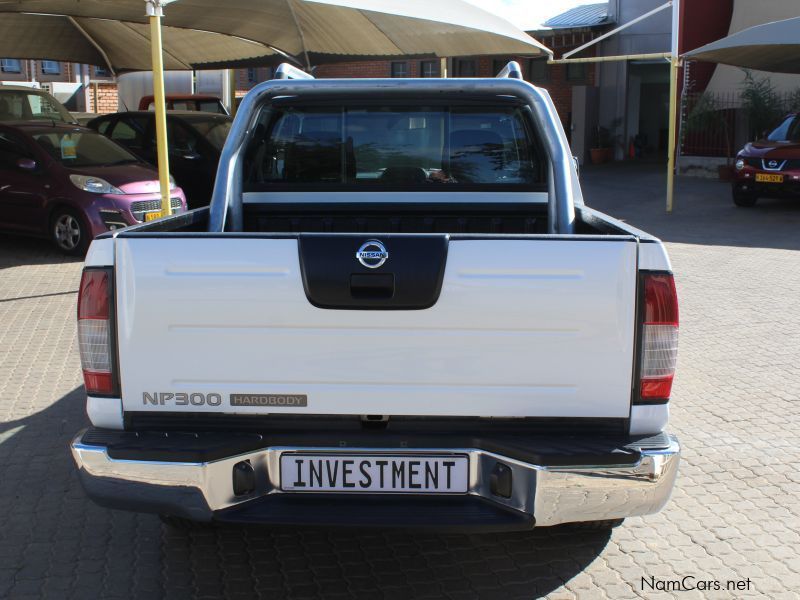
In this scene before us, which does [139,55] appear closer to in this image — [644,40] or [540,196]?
[644,40]

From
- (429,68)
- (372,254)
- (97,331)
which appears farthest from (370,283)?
(429,68)

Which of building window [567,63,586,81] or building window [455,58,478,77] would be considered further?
building window [455,58,478,77]

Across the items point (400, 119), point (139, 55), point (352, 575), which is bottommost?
point (352, 575)

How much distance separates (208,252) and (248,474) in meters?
0.75

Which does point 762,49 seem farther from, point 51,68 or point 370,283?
point 51,68

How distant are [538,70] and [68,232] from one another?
69.0ft

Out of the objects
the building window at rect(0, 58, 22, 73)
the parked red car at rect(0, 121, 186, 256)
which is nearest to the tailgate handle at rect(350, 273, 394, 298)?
the parked red car at rect(0, 121, 186, 256)

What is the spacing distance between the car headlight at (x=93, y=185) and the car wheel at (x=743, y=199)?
36.5ft

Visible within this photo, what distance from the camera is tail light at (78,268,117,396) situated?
3088mm

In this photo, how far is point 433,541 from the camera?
13.1ft

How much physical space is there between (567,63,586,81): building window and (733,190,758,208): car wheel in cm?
1220

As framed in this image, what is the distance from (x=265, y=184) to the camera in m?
4.70

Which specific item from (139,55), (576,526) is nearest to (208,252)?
(576,526)

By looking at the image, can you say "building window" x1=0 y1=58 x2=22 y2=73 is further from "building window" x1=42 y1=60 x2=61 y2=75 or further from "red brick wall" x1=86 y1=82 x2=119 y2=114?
"red brick wall" x1=86 y1=82 x2=119 y2=114
